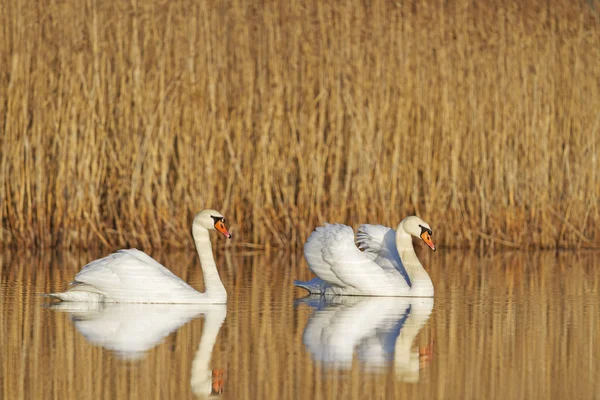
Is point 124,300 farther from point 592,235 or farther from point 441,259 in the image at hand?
point 592,235

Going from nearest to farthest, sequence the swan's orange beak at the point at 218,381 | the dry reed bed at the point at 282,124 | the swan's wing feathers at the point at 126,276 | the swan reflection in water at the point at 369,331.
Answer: the swan's orange beak at the point at 218,381
the swan reflection in water at the point at 369,331
the swan's wing feathers at the point at 126,276
the dry reed bed at the point at 282,124

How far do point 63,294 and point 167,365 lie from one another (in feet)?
9.31

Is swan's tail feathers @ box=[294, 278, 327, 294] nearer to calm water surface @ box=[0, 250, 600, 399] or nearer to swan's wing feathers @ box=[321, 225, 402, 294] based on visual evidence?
calm water surface @ box=[0, 250, 600, 399]

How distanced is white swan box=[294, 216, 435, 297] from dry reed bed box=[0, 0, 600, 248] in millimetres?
3908

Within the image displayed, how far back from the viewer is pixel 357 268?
390 inches

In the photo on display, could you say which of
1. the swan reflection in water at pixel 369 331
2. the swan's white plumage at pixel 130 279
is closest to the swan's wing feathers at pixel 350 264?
the swan reflection in water at pixel 369 331

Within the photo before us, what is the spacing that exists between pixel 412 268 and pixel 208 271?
1631mm

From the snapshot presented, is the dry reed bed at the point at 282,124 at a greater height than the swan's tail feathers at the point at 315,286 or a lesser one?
greater

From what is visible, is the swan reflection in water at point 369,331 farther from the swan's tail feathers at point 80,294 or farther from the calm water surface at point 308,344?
the swan's tail feathers at point 80,294

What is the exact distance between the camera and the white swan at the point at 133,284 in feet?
30.2

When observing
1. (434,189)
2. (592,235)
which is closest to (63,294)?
(434,189)

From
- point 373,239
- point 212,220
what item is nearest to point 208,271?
point 212,220

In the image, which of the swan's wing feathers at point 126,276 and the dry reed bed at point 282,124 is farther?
the dry reed bed at point 282,124

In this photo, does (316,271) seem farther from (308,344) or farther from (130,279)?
(308,344)
